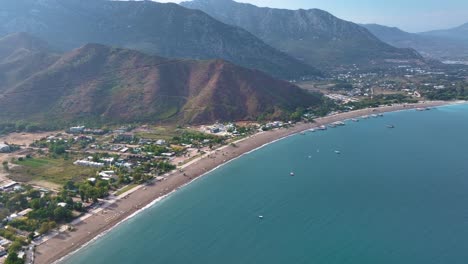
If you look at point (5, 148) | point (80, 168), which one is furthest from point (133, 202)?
point (5, 148)

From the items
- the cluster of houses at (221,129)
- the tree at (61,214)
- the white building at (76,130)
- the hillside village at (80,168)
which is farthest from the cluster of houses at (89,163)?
the cluster of houses at (221,129)

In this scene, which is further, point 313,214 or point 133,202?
point 133,202

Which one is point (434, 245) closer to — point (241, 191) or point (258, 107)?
point (241, 191)

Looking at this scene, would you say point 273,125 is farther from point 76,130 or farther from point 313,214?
point 313,214

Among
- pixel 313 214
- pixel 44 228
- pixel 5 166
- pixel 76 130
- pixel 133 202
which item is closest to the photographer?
pixel 44 228

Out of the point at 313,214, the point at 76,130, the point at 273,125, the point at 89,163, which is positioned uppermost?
the point at 76,130

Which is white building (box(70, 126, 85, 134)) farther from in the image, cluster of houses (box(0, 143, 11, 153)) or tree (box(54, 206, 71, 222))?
tree (box(54, 206, 71, 222))

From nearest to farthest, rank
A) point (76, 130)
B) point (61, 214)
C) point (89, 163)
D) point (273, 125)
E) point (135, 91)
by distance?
point (61, 214), point (89, 163), point (76, 130), point (273, 125), point (135, 91)

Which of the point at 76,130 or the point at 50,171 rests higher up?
the point at 76,130
